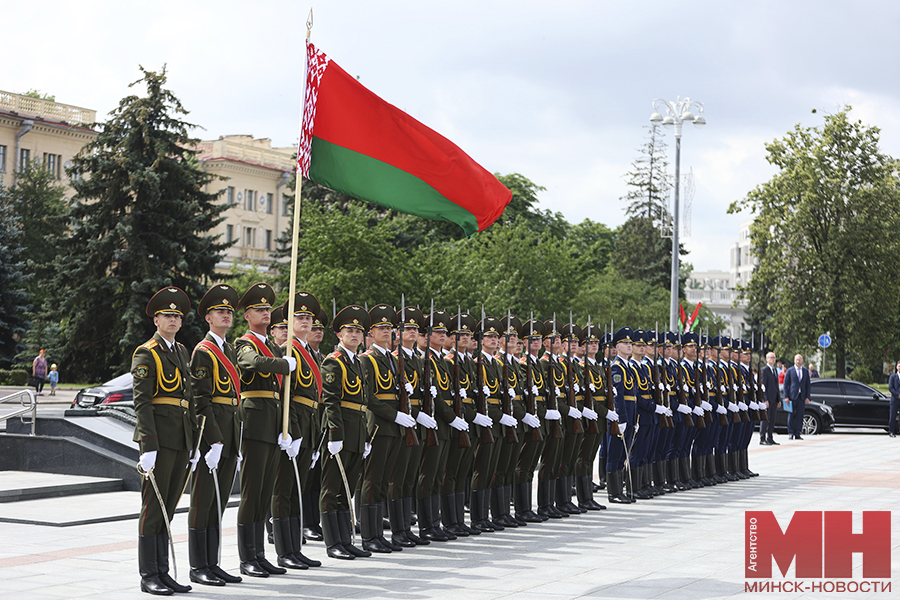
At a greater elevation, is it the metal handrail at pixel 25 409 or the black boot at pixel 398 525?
the metal handrail at pixel 25 409

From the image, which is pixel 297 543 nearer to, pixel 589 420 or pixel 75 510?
pixel 75 510

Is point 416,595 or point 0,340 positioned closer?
point 416,595

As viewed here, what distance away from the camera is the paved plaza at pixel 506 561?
7.45 m

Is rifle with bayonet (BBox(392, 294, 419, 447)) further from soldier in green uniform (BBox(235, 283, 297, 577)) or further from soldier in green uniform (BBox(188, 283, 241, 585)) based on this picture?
soldier in green uniform (BBox(188, 283, 241, 585))

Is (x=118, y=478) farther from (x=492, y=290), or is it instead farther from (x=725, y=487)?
(x=492, y=290)

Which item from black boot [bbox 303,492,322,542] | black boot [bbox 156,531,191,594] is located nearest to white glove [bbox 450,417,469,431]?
black boot [bbox 303,492,322,542]

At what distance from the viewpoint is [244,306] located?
330 inches

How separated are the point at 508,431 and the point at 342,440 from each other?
247cm

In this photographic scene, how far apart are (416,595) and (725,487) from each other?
8286mm

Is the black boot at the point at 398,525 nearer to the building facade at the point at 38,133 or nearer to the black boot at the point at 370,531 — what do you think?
the black boot at the point at 370,531

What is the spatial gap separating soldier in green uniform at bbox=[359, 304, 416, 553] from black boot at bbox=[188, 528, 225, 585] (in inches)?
66.2

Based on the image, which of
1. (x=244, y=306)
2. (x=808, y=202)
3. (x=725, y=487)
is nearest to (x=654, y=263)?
(x=808, y=202)

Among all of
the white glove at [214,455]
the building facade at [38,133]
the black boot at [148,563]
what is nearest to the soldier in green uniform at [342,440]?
the white glove at [214,455]

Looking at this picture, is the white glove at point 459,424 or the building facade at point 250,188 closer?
the white glove at point 459,424
